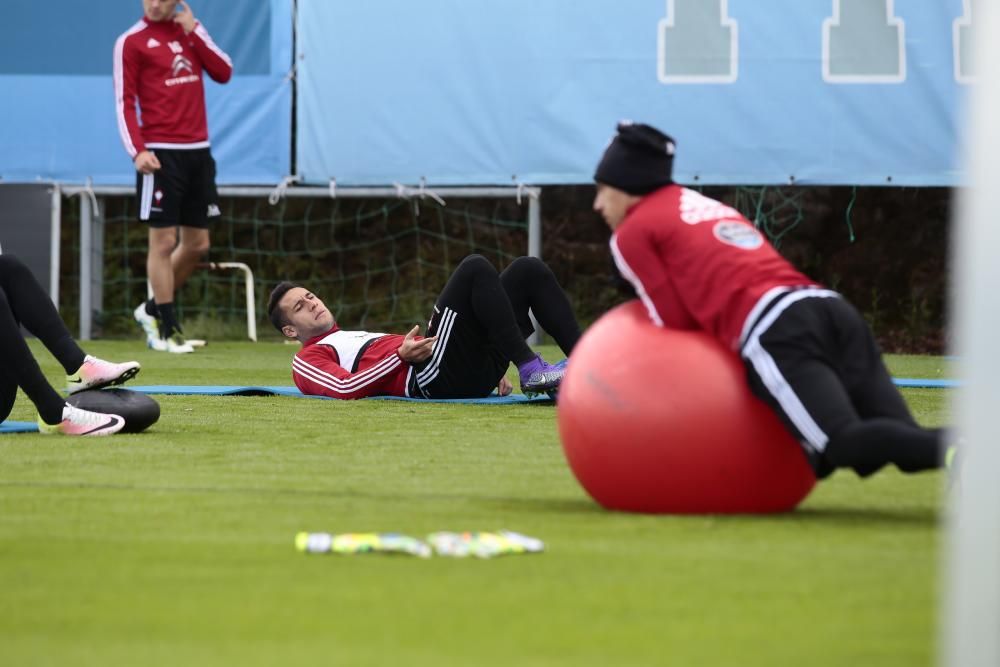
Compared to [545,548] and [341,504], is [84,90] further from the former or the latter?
[545,548]

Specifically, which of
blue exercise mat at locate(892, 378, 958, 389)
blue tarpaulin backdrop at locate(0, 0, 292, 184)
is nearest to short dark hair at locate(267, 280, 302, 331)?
blue exercise mat at locate(892, 378, 958, 389)

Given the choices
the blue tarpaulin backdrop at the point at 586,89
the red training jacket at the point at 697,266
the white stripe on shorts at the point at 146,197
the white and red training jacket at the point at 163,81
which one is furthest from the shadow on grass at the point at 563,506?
the blue tarpaulin backdrop at the point at 586,89

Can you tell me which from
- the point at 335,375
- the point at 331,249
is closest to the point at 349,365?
the point at 335,375

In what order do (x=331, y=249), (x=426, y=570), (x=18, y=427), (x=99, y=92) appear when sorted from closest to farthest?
(x=426, y=570) → (x=18, y=427) → (x=99, y=92) → (x=331, y=249)

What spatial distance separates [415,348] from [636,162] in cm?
267

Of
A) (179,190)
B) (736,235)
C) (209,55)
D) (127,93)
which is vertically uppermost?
(209,55)

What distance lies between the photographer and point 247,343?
457 inches

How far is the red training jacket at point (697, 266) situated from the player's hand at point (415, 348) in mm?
2614

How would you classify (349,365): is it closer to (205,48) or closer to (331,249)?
(205,48)

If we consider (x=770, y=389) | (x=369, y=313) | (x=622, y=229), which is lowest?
(x=369, y=313)

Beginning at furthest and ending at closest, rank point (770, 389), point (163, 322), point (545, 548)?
point (163, 322) → point (770, 389) → point (545, 548)

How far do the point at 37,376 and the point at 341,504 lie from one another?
1645 millimetres

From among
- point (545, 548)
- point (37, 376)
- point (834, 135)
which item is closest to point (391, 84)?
point (834, 135)

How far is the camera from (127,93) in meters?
9.62
